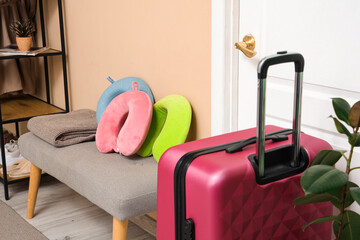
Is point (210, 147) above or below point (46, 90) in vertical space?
above

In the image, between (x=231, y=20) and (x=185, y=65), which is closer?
(x=231, y=20)

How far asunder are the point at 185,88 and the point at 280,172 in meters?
1.03

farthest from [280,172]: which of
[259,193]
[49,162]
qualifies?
[49,162]

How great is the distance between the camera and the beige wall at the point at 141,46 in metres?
1.97

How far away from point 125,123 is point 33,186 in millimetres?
713

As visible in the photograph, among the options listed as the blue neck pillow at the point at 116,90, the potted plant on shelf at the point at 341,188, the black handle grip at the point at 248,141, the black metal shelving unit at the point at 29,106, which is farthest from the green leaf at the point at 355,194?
the black metal shelving unit at the point at 29,106

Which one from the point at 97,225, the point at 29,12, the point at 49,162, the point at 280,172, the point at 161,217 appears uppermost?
the point at 29,12

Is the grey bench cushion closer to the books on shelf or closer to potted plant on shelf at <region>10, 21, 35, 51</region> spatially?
the books on shelf

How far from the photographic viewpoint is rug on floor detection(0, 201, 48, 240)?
7.44 ft

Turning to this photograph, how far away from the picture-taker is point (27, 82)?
125 inches

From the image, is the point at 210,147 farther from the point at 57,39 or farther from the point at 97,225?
the point at 57,39

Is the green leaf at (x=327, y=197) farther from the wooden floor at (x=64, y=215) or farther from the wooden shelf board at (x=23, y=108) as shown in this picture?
the wooden shelf board at (x=23, y=108)

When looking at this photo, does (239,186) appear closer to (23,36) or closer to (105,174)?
(105,174)

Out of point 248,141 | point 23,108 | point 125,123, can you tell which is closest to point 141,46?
point 125,123
